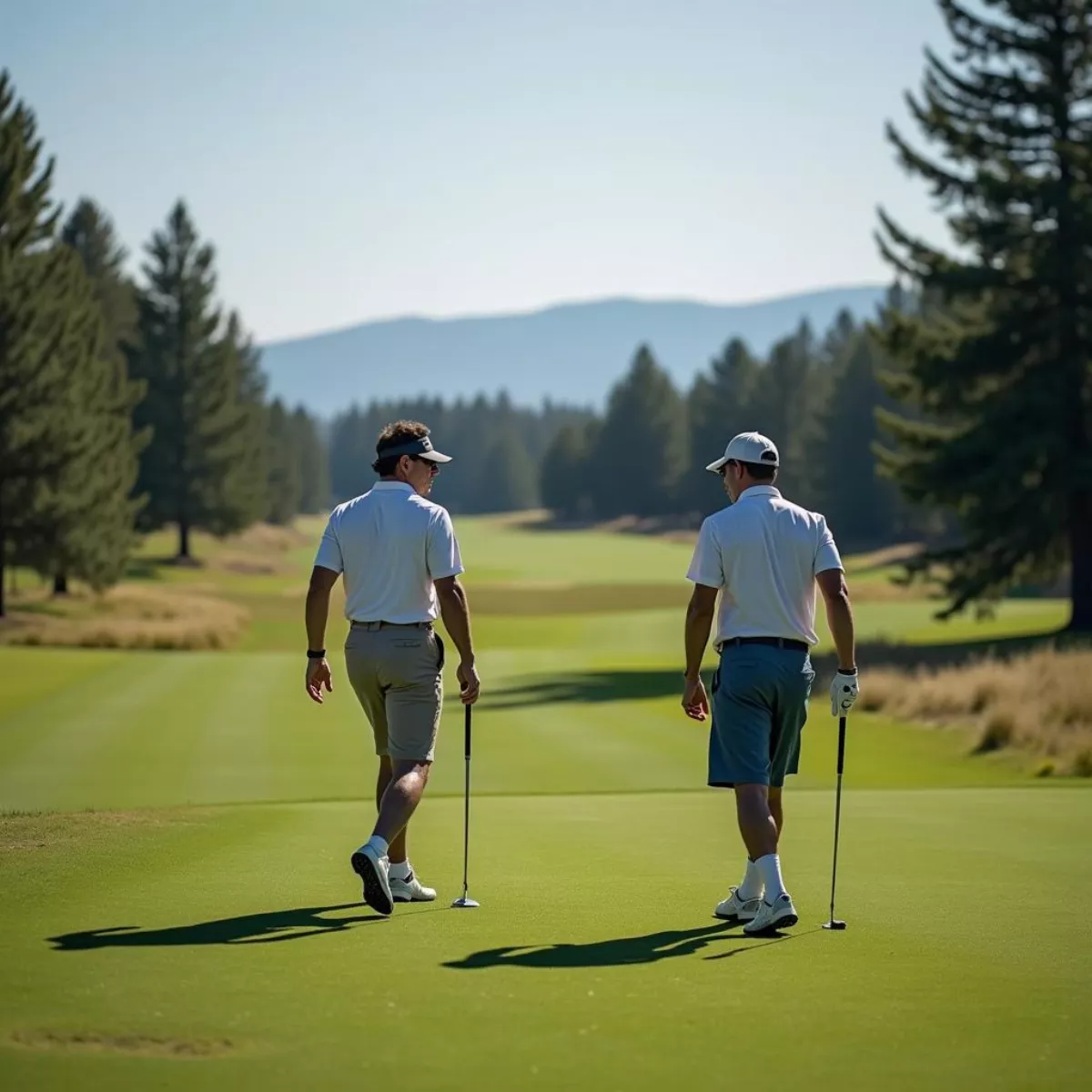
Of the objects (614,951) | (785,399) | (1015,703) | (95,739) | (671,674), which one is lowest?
(671,674)

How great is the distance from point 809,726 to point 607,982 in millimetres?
19795

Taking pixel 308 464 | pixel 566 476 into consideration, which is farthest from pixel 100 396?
pixel 308 464

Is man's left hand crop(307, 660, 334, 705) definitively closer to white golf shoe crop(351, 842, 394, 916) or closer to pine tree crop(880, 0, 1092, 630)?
white golf shoe crop(351, 842, 394, 916)

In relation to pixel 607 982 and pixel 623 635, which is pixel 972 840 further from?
pixel 623 635

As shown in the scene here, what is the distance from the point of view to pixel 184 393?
74625mm

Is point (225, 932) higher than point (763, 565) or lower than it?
lower

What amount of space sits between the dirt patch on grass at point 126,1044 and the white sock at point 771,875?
2.97m

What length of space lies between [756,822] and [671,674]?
28277 mm

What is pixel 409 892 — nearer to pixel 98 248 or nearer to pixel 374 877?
pixel 374 877

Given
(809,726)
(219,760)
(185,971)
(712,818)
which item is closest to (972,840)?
(712,818)

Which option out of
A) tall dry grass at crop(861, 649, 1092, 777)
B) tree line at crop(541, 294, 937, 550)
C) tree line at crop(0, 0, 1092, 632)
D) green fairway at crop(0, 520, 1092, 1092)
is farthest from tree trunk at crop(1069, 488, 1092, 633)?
tree line at crop(541, 294, 937, 550)

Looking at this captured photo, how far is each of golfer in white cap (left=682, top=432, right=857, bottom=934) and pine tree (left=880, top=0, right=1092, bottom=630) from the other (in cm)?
2940

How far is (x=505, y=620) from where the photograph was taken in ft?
188

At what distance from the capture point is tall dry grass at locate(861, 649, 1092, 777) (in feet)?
70.9
